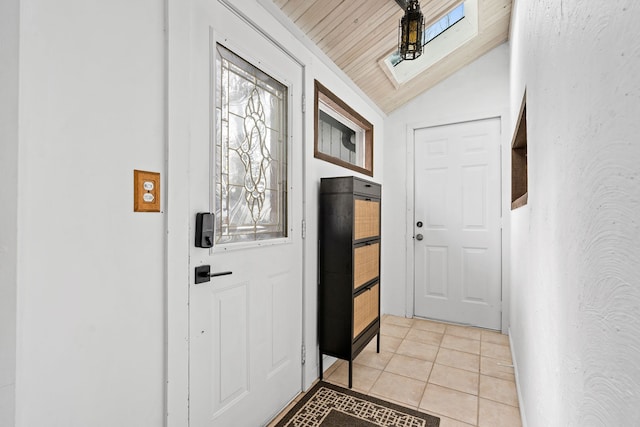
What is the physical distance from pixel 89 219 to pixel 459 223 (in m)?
3.18

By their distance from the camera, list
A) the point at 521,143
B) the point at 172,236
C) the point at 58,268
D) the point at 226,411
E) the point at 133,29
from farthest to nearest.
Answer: the point at 521,143
the point at 226,411
the point at 172,236
the point at 133,29
the point at 58,268

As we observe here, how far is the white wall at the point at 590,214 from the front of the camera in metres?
0.48

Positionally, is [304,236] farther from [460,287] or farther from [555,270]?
[460,287]

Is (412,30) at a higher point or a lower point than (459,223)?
higher

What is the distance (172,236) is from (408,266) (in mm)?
2847

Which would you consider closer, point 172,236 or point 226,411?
point 172,236

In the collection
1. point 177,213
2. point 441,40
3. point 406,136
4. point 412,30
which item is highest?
point 441,40

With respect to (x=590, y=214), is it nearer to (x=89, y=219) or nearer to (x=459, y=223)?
(x=89, y=219)

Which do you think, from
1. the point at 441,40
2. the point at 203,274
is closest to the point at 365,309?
the point at 203,274

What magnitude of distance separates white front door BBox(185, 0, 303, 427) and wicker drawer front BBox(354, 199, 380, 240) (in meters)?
0.41

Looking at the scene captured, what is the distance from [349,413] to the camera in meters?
1.83

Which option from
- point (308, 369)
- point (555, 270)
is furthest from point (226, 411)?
point (555, 270)

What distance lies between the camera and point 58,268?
3.06ft

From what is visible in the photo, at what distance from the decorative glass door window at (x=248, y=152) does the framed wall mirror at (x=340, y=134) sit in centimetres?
46
